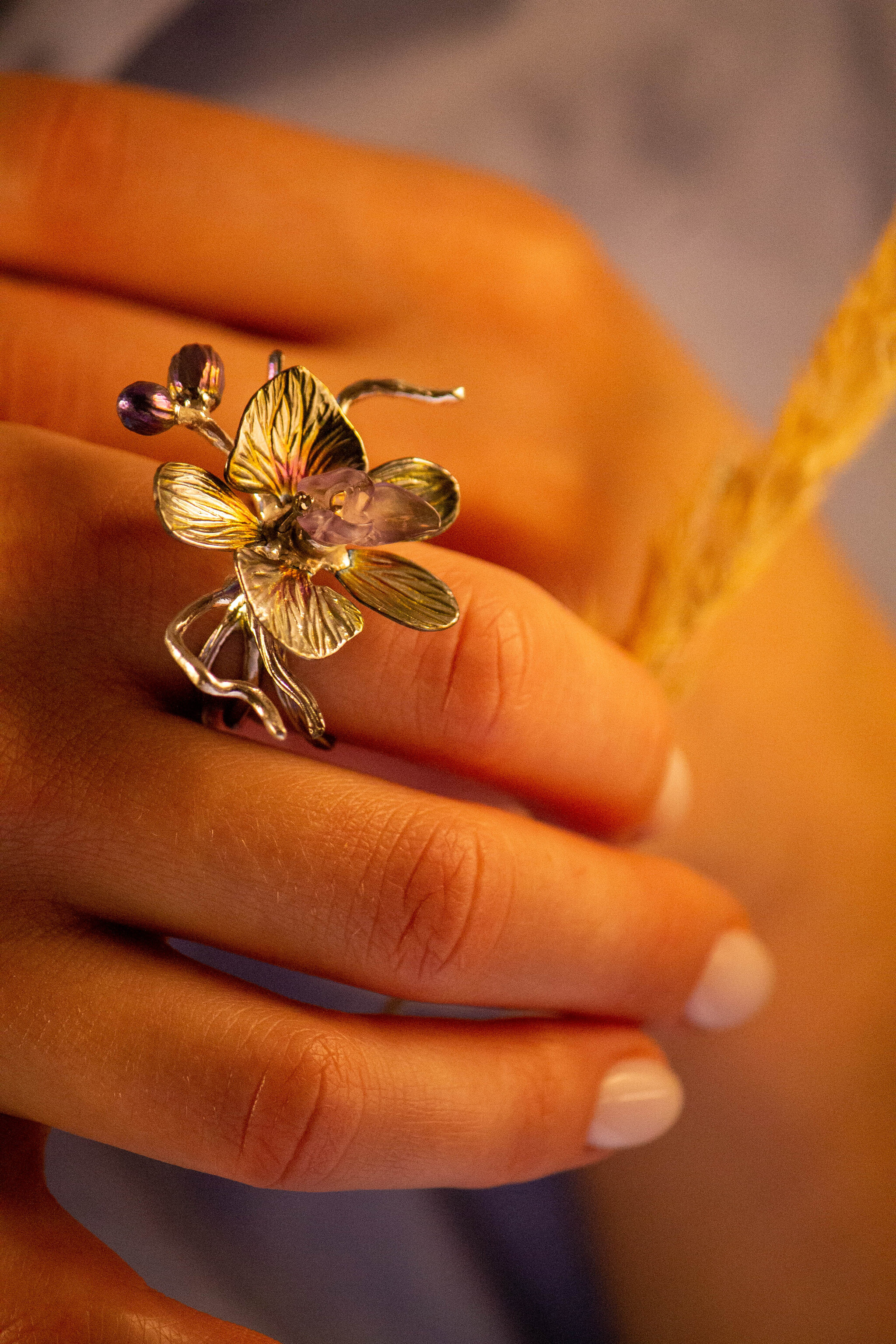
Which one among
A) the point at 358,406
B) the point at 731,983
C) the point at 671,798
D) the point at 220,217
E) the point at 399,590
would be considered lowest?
the point at 731,983

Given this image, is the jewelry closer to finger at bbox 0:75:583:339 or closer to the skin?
the skin

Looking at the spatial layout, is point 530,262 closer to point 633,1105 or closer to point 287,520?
point 287,520

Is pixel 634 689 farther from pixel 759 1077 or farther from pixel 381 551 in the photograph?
pixel 759 1077

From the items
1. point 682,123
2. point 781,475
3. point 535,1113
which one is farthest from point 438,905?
point 682,123

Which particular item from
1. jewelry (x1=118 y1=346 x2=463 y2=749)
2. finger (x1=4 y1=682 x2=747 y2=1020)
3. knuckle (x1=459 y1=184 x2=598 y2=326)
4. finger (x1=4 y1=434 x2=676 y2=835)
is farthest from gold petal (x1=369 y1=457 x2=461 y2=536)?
knuckle (x1=459 y1=184 x2=598 y2=326)

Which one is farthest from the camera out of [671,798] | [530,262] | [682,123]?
[682,123]
